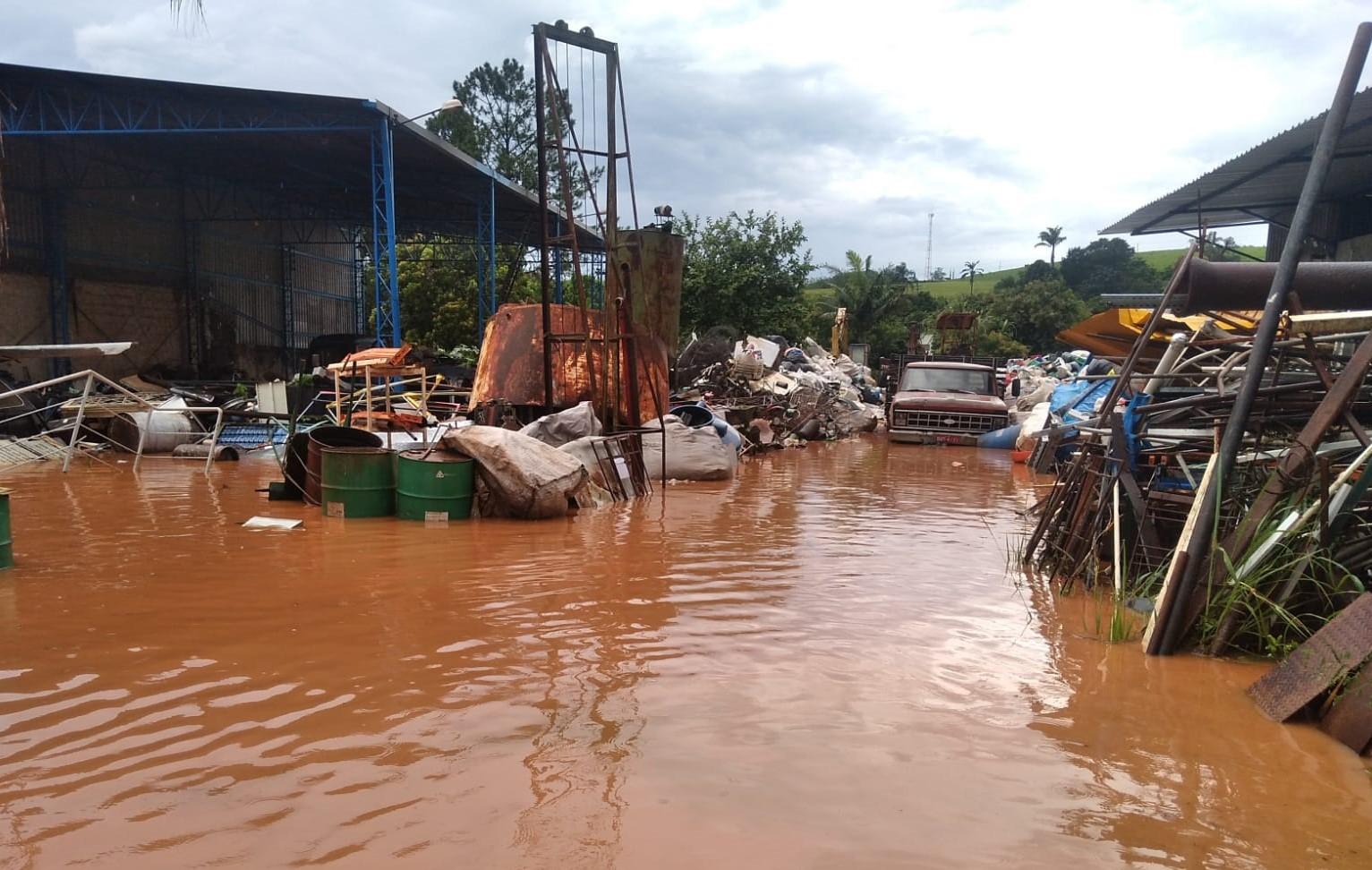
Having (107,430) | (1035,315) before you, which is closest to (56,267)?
(107,430)

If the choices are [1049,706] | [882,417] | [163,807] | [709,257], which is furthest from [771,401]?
[163,807]

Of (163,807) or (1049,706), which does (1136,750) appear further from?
(163,807)

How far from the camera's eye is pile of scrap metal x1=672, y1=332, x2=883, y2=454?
57.1 ft

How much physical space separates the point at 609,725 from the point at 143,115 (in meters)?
18.2

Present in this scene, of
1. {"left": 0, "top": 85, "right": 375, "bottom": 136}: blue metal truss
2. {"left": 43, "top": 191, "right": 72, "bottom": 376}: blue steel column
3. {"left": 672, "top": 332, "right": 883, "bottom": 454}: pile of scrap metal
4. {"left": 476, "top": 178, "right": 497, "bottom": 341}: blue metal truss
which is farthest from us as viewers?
{"left": 476, "top": 178, "right": 497, "bottom": 341}: blue metal truss

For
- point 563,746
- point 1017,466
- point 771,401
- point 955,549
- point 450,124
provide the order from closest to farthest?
point 563,746, point 955,549, point 1017,466, point 771,401, point 450,124

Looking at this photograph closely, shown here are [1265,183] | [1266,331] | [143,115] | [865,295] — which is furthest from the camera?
[865,295]

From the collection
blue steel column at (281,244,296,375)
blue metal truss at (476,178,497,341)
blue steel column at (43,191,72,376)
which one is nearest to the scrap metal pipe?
blue metal truss at (476,178,497,341)

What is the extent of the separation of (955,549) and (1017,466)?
7916 millimetres

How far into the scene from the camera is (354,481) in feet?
25.8

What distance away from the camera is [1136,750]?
11.0ft

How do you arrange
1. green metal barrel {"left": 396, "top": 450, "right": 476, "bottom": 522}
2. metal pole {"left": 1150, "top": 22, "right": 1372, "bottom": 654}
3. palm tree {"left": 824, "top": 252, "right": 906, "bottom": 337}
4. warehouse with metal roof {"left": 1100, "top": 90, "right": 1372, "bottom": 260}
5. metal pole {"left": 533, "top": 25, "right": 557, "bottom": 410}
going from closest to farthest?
metal pole {"left": 1150, "top": 22, "right": 1372, "bottom": 654}
green metal barrel {"left": 396, "top": 450, "right": 476, "bottom": 522}
metal pole {"left": 533, "top": 25, "right": 557, "bottom": 410}
warehouse with metal roof {"left": 1100, "top": 90, "right": 1372, "bottom": 260}
palm tree {"left": 824, "top": 252, "right": 906, "bottom": 337}

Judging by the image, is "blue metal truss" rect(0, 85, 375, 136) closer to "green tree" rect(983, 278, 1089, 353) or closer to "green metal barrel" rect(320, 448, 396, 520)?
"green metal barrel" rect(320, 448, 396, 520)

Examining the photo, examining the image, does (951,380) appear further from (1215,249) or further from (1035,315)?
(1035,315)
